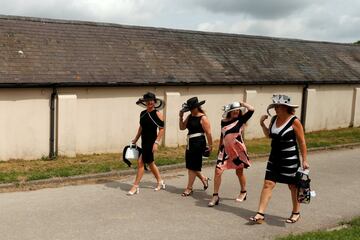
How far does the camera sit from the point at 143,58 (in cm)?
1524

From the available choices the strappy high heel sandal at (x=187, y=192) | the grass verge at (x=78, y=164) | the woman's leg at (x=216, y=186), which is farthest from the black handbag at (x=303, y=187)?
the grass verge at (x=78, y=164)

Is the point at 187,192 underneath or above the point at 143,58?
underneath

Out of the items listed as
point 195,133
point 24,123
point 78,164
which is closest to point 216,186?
point 195,133

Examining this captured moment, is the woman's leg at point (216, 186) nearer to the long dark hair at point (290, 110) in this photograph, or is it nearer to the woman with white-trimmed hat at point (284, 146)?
the woman with white-trimmed hat at point (284, 146)

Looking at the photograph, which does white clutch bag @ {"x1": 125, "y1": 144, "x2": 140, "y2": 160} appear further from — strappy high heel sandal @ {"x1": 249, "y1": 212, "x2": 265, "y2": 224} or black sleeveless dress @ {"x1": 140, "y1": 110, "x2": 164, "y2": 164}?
strappy high heel sandal @ {"x1": 249, "y1": 212, "x2": 265, "y2": 224}

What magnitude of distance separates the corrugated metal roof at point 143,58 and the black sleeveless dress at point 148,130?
460 cm

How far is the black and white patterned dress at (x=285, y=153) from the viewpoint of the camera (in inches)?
268

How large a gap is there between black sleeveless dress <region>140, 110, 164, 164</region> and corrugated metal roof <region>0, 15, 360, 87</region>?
460 centimetres

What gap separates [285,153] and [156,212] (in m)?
2.14

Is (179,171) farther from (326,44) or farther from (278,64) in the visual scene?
(326,44)

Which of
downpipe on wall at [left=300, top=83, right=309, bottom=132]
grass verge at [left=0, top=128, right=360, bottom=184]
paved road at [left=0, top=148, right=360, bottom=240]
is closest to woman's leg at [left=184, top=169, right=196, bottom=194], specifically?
paved road at [left=0, top=148, right=360, bottom=240]


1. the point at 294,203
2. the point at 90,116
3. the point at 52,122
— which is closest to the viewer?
the point at 294,203

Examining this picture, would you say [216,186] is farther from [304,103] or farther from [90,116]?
[304,103]

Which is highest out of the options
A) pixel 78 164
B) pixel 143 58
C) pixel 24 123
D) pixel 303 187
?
pixel 143 58
